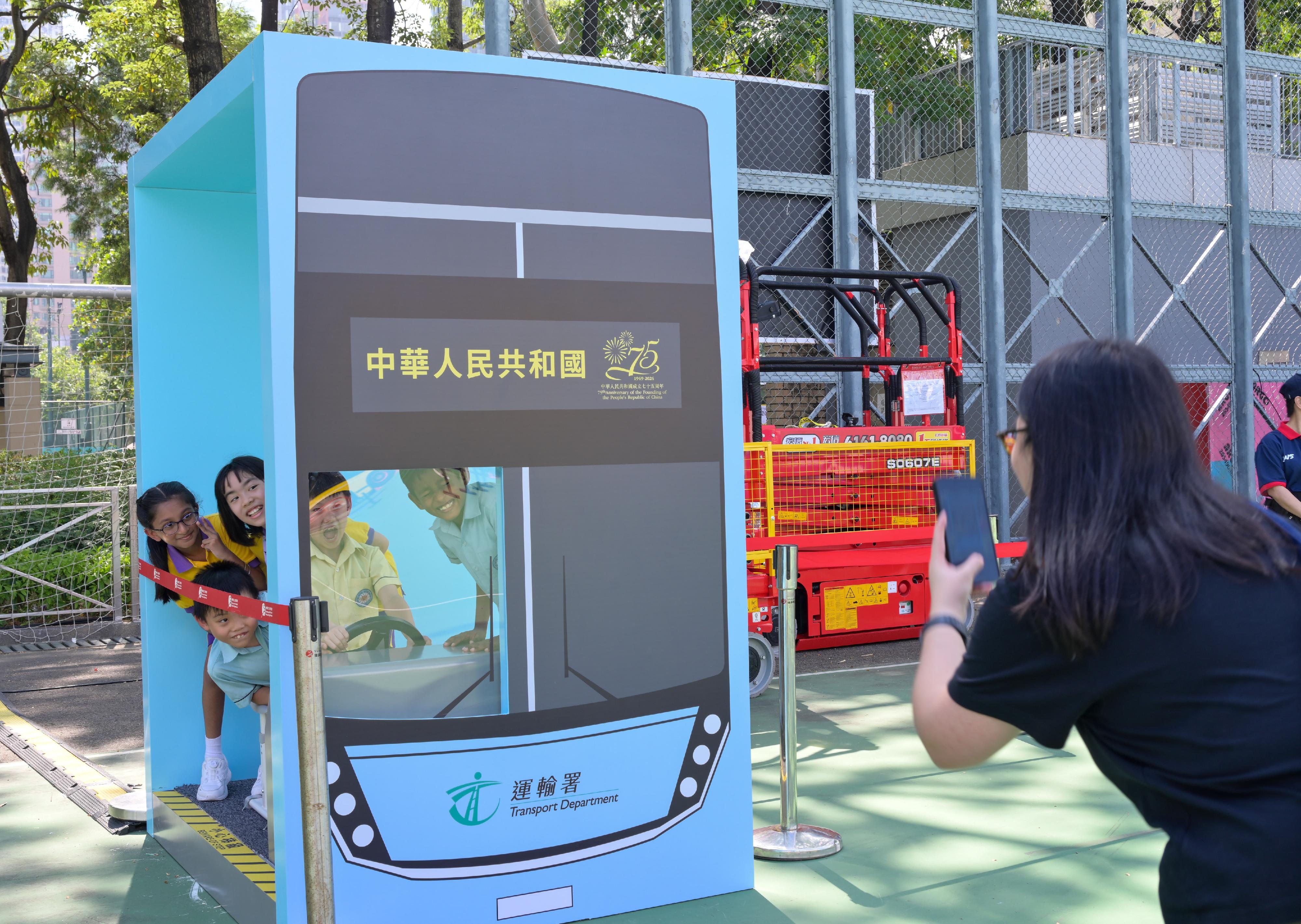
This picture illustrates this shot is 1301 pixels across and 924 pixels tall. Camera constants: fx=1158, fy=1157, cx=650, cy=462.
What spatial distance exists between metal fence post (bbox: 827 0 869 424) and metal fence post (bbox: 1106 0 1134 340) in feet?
10.8

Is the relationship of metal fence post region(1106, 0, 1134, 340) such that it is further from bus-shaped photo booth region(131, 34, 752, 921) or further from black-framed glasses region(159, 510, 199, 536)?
black-framed glasses region(159, 510, 199, 536)

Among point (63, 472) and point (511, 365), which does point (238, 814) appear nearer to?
point (511, 365)

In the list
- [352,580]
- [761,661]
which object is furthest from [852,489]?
[352,580]

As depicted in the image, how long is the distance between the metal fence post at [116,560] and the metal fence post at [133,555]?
0.09 m

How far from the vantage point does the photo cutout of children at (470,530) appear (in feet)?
12.3

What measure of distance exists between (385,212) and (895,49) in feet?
31.6

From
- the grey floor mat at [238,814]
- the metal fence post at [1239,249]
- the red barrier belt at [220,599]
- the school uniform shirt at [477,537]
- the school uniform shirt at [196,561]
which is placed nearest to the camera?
the red barrier belt at [220,599]

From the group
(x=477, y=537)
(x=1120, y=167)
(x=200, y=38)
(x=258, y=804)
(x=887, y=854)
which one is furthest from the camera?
(x=1120, y=167)

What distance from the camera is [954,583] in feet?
5.85

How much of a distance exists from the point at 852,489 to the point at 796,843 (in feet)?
12.8

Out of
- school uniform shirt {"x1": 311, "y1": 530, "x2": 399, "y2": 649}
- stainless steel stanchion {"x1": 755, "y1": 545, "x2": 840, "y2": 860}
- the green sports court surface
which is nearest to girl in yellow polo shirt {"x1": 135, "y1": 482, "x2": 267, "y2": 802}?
the green sports court surface

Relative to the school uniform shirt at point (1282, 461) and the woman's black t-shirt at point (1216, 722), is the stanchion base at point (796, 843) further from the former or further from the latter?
the school uniform shirt at point (1282, 461)

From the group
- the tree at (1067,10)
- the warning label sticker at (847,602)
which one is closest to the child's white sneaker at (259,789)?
the warning label sticker at (847,602)

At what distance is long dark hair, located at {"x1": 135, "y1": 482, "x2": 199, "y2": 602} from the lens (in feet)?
15.6
